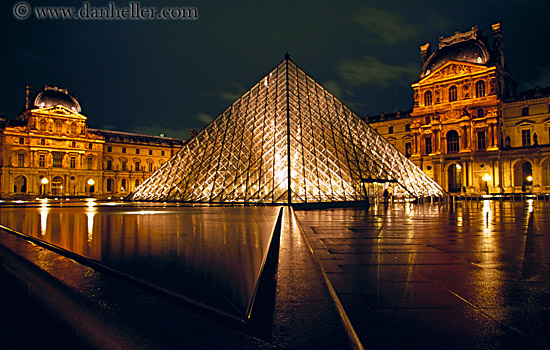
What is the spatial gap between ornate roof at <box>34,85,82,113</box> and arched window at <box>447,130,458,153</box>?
165 feet

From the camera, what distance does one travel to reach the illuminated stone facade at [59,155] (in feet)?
156

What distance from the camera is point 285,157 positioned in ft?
51.4

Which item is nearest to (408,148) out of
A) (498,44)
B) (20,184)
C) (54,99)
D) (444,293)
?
(498,44)

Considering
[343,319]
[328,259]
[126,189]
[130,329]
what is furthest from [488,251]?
[126,189]

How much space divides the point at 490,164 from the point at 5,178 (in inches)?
2213

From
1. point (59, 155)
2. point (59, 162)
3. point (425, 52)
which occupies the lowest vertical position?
point (59, 162)

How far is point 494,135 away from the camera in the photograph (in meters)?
34.9

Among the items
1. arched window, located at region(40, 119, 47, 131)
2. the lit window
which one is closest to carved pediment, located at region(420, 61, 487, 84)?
the lit window

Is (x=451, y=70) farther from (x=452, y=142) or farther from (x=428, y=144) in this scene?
(x=428, y=144)

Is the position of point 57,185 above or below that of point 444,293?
above

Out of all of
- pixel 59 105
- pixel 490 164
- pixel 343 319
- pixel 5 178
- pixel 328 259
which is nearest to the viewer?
pixel 343 319

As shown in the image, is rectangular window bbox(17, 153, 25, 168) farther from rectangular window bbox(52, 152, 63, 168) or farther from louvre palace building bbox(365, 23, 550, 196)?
louvre palace building bbox(365, 23, 550, 196)

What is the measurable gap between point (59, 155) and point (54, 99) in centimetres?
803

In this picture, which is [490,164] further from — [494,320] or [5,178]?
[5,178]
